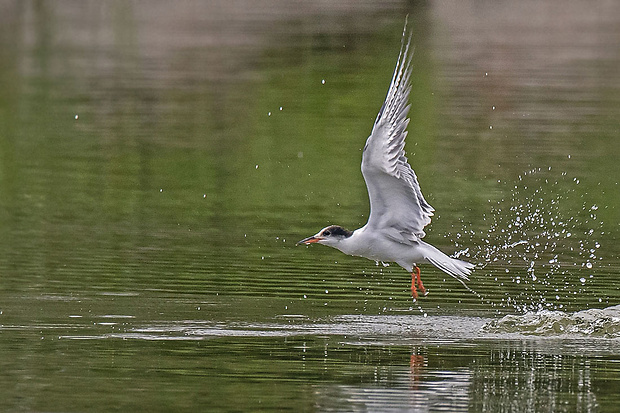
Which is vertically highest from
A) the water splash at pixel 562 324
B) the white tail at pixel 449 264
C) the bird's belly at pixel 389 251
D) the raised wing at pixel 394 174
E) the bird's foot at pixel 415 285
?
the raised wing at pixel 394 174

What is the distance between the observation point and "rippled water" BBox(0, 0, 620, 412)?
1059 cm

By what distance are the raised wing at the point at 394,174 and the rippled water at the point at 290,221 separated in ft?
2.47

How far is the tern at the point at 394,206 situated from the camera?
1248cm

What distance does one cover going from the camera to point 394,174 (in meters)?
12.5

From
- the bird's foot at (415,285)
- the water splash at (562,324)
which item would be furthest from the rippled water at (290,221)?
the bird's foot at (415,285)

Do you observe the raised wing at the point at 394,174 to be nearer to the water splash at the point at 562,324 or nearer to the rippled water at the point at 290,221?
the rippled water at the point at 290,221

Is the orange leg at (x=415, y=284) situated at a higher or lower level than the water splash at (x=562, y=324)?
higher

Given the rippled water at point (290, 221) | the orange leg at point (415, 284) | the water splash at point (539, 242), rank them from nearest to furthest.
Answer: the rippled water at point (290, 221)
the orange leg at point (415, 284)
the water splash at point (539, 242)

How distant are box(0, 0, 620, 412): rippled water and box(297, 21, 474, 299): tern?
0.48m

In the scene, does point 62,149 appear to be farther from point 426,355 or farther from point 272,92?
point 426,355

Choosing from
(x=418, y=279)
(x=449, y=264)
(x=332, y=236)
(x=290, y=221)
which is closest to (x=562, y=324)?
(x=449, y=264)

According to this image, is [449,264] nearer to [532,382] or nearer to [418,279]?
[418,279]

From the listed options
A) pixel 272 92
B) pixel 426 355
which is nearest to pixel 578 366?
pixel 426 355

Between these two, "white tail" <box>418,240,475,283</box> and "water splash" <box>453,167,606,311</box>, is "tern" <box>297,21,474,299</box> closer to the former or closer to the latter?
"white tail" <box>418,240,475,283</box>
